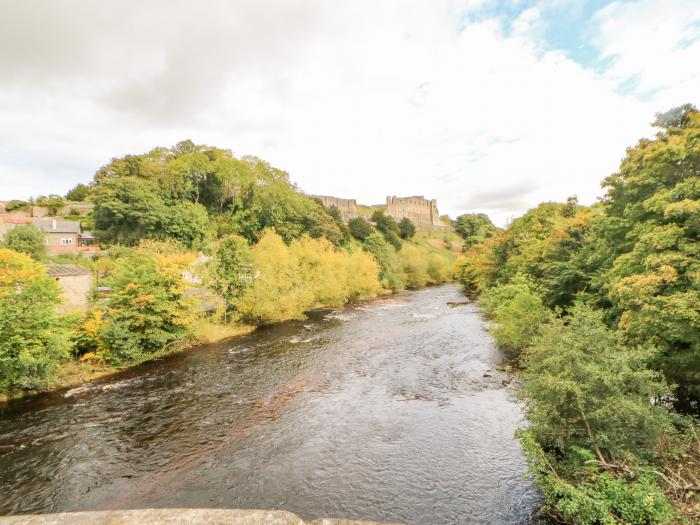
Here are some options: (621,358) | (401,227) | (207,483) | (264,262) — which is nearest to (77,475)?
(207,483)

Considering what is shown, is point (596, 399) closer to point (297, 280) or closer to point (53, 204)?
point (297, 280)

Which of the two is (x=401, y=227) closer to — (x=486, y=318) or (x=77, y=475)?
(x=486, y=318)

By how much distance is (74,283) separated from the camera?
917 inches

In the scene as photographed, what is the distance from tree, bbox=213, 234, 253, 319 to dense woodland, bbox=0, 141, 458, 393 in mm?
93

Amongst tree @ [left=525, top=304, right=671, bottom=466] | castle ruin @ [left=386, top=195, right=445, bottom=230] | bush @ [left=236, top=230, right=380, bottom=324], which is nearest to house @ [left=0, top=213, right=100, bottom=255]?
bush @ [left=236, top=230, right=380, bottom=324]

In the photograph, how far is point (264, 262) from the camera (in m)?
32.1

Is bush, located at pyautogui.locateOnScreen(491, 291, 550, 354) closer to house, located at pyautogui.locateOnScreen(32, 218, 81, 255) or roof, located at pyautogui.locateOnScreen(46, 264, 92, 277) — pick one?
roof, located at pyautogui.locateOnScreen(46, 264, 92, 277)

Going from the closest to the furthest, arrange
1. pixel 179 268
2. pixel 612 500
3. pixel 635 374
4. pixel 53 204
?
pixel 612 500
pixel 635 374
pixel 179 268
pixel 53 204

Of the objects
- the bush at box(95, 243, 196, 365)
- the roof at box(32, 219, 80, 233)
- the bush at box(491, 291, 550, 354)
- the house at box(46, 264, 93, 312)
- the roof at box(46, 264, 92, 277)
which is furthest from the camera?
A: the roof at box(32, 219, 80, 233)

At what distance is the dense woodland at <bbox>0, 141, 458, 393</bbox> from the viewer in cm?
1652

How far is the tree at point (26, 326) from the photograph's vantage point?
1540 cm

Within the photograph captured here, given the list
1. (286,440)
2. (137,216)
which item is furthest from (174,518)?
(137,216)

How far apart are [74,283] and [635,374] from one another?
29.6 m

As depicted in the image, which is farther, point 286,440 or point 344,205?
point 344,205
